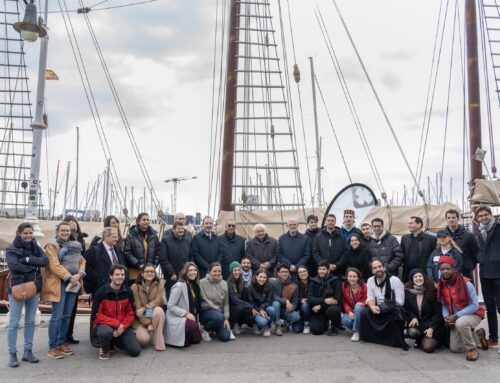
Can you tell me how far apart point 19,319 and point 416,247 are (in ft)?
18.2

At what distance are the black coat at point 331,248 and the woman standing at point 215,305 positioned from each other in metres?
1.72

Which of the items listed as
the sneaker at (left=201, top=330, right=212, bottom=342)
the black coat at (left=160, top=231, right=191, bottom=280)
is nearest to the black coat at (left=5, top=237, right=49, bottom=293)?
the black coat at (left=160, top=231, right=191, bottom=280)

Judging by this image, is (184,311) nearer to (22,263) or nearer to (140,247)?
(140,247)

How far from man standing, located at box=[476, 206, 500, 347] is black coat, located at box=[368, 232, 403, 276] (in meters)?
1.16

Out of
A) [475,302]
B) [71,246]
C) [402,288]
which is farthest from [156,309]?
[475,302]

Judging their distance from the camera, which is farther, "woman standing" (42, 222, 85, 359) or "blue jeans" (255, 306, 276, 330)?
"blue jeans" (255, 306, 276, 330)

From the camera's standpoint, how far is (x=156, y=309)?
619 cm

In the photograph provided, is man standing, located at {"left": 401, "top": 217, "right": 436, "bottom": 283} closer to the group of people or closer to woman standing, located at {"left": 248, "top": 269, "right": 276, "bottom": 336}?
the group of people

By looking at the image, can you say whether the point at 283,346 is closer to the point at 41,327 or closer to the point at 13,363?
the point at 13,363

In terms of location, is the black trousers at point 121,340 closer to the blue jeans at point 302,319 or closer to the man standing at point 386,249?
the blue jeans at point 302,319

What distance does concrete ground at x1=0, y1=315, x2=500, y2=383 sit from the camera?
483 centimetres

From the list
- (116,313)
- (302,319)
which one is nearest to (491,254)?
(302,319)

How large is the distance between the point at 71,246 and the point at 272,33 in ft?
28.3

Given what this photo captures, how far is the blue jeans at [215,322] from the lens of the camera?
6547 mm
